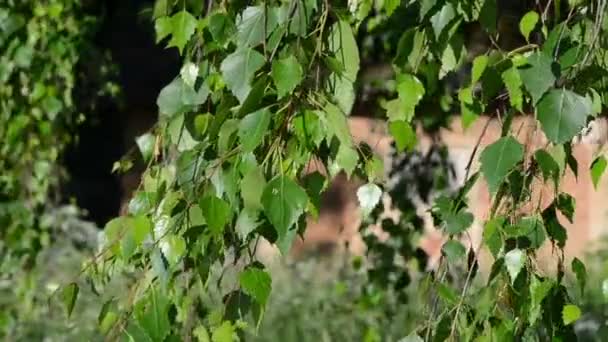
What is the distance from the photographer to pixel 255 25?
5.78 ft

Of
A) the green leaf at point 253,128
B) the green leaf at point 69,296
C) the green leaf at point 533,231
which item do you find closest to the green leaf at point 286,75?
the green leaf at point 253,128

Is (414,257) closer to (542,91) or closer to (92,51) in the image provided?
(92,51)

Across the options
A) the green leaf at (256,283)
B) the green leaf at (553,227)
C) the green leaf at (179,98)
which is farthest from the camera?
the green leaf at (179,98)

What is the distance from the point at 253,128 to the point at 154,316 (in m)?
0.33

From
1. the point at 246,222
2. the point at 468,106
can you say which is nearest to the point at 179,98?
the point at 246,222

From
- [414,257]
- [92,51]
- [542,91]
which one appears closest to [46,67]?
[92,51]

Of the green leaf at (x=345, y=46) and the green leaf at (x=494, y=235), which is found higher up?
the green leaf at (x=345, y=46)

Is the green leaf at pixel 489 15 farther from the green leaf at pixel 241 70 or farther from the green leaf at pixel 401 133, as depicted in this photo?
the green leaf at pixel 241 70

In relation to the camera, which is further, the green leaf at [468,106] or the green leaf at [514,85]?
the green leaf at [468,106]

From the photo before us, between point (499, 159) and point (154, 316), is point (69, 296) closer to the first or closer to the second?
point (154, 316)

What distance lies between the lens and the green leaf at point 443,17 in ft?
5.82

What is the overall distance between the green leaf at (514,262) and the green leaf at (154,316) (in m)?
0.47

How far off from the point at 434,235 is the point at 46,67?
2.42 metres

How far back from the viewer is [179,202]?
180 centimetres
